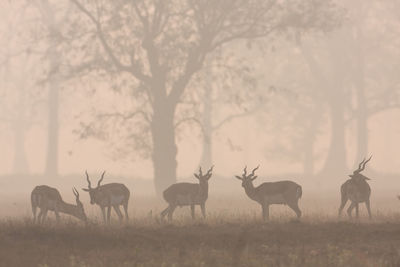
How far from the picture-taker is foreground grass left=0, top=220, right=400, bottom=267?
44.1ft

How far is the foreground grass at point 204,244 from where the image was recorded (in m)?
13.4

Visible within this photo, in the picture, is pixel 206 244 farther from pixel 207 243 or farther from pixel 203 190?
pixel 203 190

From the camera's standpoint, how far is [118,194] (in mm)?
21062

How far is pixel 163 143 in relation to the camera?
36.2 metres

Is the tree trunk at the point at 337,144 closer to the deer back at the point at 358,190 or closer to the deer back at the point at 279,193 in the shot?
the deer back at the point at 358,190

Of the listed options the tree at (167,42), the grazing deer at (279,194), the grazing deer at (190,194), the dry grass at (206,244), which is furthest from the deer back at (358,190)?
the tree at (167,42)

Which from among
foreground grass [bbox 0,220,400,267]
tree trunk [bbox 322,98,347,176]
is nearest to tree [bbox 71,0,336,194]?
foreground grass [bbox 0,220,400,267]

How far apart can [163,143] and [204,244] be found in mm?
20674

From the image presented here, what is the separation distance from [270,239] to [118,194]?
20.4 ft

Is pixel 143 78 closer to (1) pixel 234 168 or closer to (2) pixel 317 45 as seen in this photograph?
(2) pixel 317 45

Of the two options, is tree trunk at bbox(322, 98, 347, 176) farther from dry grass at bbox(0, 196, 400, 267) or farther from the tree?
dry grass at bbox(0, 196, 400, 267)

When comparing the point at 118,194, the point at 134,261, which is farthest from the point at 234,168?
the point at 134,261

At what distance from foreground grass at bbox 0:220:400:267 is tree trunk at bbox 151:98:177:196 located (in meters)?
17.3

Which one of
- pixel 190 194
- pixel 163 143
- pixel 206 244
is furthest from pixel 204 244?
pixel 163 143
